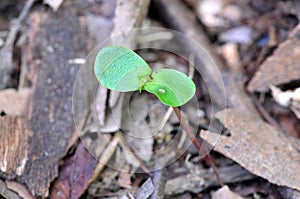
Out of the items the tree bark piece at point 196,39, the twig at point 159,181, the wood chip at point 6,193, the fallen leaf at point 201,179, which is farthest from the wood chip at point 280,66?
the wood chip at point 6,193

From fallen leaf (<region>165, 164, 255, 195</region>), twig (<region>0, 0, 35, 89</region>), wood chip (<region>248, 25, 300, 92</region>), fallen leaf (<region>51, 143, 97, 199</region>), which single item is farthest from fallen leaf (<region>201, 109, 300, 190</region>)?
twig (<region>0, 0, 35, 89</region>)

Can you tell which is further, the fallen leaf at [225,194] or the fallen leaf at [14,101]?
the fallen leaf at [14,101]

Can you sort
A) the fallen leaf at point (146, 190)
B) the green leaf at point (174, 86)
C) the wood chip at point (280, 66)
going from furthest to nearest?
the wood chip at point (280, 66)
the fallen leaf at point (146, 190)
the green leaf at point (174, 86)

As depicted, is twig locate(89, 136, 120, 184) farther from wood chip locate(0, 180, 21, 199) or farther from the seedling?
the seedling

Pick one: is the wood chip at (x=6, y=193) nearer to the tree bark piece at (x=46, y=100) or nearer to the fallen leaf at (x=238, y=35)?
the tree bark piece at (x=46, y=100)

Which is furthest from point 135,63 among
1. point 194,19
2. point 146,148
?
point 194,19

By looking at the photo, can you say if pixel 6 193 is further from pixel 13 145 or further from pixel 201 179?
pixel 201 179
